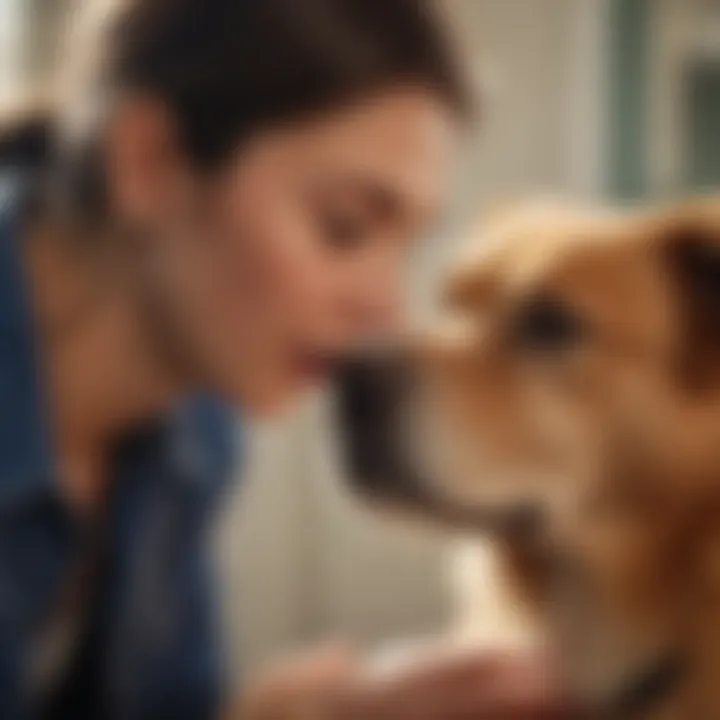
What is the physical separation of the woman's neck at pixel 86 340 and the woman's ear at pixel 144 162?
60 millimetres

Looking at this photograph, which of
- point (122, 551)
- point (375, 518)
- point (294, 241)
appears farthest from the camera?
point (375, 518)

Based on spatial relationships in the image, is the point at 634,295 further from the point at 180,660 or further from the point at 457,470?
the point at 180,660

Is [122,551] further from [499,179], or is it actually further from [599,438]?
[499,179]

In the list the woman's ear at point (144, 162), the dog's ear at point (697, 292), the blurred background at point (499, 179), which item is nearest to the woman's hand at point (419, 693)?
the dog's ear at point (697, 292)

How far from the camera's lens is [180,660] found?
1.13 m

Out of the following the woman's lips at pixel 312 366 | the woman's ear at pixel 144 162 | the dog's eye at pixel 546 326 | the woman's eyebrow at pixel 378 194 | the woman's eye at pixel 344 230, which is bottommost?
the woman's lips at pixel 312 366

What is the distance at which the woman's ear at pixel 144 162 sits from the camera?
96cm

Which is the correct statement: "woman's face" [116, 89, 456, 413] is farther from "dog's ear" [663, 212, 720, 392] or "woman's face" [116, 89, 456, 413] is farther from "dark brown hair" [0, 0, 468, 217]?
"dog's ear" [663, 212, 720, 392]

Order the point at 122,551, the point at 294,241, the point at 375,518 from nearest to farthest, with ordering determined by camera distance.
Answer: the point at 294,241
the point at 122,551
the point at 375,518

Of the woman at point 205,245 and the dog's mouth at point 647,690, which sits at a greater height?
the woman at point 205,245

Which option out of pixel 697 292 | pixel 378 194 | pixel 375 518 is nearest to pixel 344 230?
pixel 378 194

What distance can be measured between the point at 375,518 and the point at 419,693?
30.1 inches

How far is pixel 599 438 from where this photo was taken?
1007 mm

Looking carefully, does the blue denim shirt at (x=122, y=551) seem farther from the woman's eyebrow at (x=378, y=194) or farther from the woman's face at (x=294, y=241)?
the woman's eyebrow at (x=378, y=194)
